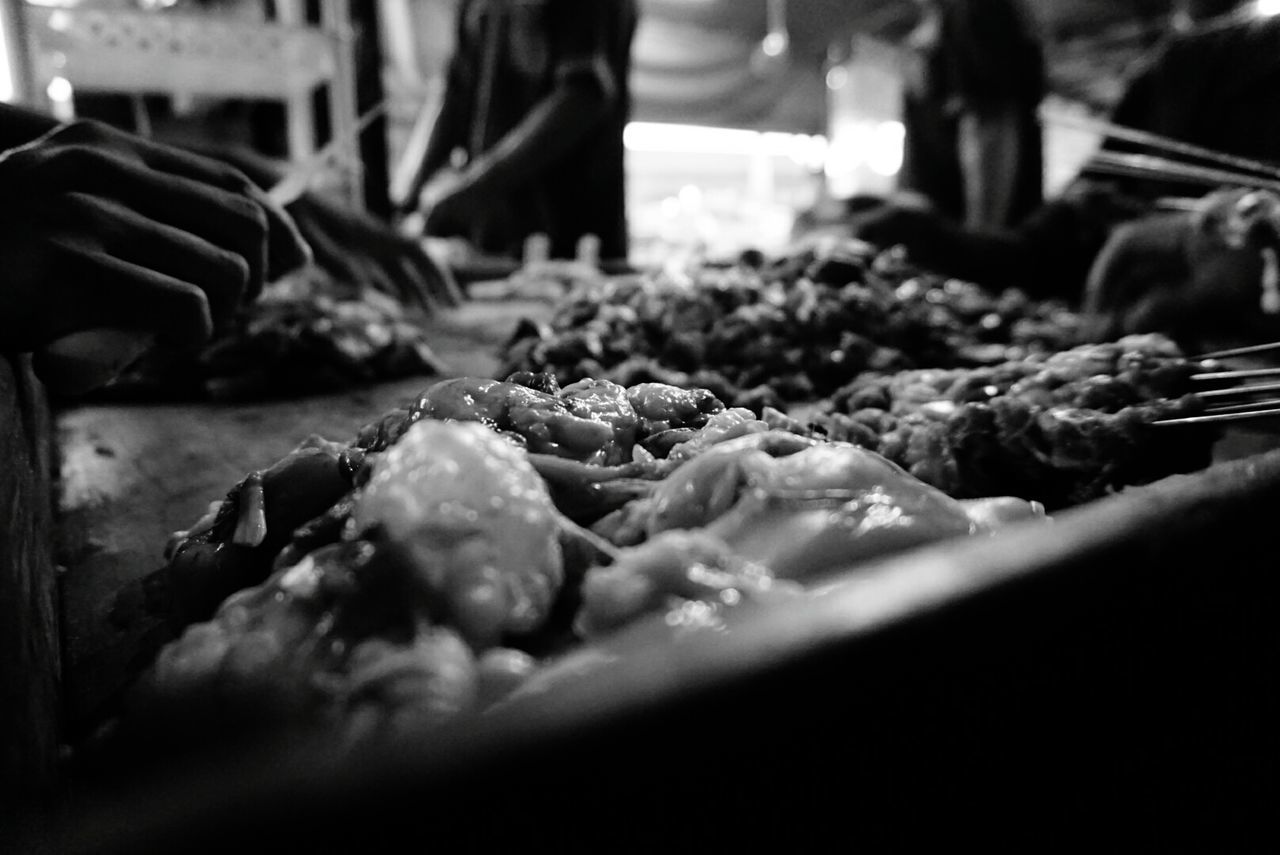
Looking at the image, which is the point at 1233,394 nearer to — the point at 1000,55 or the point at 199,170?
the point at 199,170

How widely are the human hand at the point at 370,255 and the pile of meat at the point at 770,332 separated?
1.81 meters

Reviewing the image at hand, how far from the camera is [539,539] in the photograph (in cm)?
105

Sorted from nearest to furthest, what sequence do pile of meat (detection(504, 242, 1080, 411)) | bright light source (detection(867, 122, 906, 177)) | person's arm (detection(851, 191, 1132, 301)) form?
pile of meat (detection(504, 242, 1080, 411))
person's arm (detection(851, 191, 1132, 301))
bright light source (detection(867, 122, 906, 177))

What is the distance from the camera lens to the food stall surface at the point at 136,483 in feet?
4.91

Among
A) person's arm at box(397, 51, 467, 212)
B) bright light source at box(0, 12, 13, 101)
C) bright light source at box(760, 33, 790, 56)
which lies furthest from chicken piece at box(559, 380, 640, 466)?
bright light source at box(760, 33, 790, 56)

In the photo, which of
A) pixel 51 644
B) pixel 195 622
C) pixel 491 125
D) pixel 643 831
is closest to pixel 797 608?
pixel 643 831

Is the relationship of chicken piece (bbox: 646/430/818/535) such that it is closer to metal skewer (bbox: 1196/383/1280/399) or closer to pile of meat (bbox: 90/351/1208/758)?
pile of meat (bbox: 90/351/1208/758)

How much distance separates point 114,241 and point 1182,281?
4104 millimetres

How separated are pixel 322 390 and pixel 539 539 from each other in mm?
2818

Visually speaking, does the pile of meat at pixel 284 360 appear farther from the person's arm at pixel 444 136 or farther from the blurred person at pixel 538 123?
the person's arm at pixel 444 136

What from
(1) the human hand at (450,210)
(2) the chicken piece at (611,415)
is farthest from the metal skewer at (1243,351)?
(1) the human hand at (450,210)

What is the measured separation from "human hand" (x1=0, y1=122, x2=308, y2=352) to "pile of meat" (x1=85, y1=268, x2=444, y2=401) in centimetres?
132

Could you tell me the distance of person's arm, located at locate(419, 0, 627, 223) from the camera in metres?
7.61

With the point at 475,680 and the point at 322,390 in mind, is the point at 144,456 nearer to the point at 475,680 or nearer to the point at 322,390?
the point at 322,390
